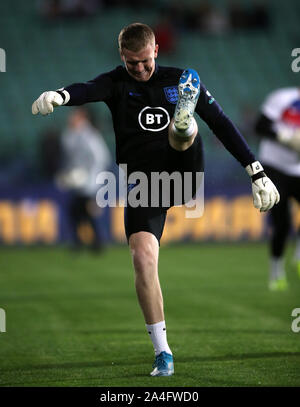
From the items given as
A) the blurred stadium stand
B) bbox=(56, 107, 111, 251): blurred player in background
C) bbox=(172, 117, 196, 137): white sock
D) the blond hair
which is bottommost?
bbox=(172, 117, 196, 137): white sock

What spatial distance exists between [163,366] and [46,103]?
1.67 meters

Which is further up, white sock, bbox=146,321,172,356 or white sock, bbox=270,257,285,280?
white sock, bbox=270,257,285,280

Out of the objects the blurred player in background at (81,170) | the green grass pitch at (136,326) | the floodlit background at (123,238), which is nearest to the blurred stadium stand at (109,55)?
the floodlit background at (123,238)

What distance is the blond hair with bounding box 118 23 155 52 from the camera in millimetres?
4578

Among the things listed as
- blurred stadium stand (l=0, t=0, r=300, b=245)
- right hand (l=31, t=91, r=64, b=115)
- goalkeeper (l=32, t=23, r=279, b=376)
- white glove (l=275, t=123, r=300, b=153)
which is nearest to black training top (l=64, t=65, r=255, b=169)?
goalkeeper (l=32, t=23, r=279, b=376)

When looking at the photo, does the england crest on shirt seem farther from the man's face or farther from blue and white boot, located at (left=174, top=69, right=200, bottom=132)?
blue and white boot, located at (left=174, top=69, right=200, bottom=132)

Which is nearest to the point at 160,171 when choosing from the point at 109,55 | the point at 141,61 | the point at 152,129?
the point at 152,129

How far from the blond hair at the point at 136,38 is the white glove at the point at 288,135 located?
168 inches

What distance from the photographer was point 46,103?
4480mm

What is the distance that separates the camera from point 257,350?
5.58 metres

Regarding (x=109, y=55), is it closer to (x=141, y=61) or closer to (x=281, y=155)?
(x=281, y=155)

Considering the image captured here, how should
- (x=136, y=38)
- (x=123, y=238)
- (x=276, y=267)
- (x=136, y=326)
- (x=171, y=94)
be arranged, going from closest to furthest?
(x=136, y=38) → (x=171, y=94) → (x=136, y=326) → (x=276, y=267) → (x=123, y=238)

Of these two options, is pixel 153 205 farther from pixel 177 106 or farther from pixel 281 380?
pixel 281 380

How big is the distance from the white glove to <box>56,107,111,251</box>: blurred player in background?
600 centimetres
